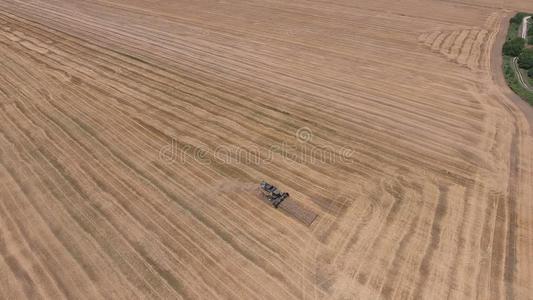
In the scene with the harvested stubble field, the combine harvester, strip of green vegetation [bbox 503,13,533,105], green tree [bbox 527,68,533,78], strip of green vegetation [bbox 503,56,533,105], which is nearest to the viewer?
the harvested stubble field

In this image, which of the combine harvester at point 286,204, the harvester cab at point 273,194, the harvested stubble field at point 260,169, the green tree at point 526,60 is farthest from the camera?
the green tree at point 526,60

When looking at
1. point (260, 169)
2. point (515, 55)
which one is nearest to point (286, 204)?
point (260, 169)

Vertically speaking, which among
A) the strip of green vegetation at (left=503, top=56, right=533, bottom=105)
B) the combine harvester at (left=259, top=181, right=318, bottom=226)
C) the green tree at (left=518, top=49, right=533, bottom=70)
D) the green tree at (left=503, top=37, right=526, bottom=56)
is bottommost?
the combine harvester at (left=259, top=181, right=318, bottom=226)

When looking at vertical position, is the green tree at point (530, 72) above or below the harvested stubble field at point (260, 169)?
above

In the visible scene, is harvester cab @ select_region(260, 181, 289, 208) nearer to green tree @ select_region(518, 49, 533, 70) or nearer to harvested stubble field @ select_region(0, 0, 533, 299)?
harvested stubble field @ select_region(0, 0, 533, 299)

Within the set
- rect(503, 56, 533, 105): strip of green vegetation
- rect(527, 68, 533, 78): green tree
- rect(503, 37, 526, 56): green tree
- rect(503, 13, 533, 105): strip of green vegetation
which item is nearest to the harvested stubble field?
rect(503, 56, 533, 105): strip of green vegetation

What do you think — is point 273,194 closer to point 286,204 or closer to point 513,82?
point 286,204

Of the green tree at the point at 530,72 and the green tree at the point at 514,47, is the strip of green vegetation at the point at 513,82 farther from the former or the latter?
the green tree at the point at 530,72

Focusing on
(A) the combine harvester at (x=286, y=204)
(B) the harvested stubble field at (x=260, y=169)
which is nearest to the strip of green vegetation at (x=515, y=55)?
(B) the harvested stubble field at (x=260, y=169)

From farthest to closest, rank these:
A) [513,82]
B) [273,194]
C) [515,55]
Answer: [515,55] → [513,82] → [273,194]
